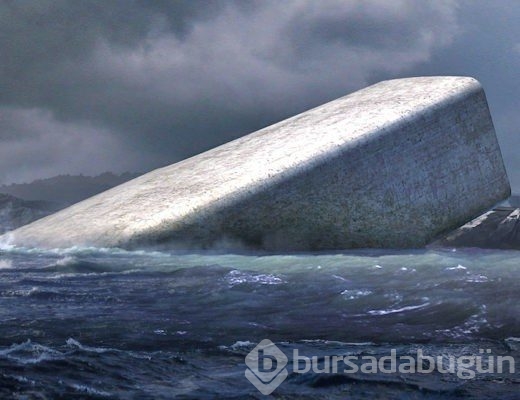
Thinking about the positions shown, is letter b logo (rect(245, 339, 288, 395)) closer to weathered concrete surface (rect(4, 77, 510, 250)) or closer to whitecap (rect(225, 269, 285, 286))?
whitecap (rect(225, 269, 285, 286))

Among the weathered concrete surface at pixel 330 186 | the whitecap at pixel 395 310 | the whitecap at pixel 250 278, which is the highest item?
the weathered concrete surface at pixel 330 186

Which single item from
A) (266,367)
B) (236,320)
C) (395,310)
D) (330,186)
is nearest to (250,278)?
(395,310)

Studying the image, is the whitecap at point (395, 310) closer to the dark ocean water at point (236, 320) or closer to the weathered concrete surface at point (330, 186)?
the dark ocean water at point (236, 320)

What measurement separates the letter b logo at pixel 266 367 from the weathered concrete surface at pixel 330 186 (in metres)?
4.73

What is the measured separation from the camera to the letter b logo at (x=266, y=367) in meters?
3.59

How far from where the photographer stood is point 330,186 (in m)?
9.54

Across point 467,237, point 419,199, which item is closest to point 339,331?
point 419,199

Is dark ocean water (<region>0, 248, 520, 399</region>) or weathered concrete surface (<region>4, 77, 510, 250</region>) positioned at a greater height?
weathered concrete surface (<region>4, 77, 510, 250</region>)

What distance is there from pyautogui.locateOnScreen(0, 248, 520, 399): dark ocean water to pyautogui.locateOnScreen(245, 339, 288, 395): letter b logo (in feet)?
0.14

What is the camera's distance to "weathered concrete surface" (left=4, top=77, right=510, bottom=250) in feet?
30.2

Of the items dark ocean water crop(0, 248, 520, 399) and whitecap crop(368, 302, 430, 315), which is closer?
dark ocean water crop(0, 248, 520, 399)

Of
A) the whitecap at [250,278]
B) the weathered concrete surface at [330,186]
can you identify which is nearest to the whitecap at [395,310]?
the whitecap at [250,278]

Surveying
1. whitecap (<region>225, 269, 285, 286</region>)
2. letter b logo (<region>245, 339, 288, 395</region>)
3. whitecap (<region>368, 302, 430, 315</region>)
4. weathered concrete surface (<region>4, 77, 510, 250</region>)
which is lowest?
letter b logo (<region>245, 339, 288, 395</region>)

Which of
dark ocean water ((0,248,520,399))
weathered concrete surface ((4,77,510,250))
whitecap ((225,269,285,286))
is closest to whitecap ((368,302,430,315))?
dark ocean water ((0,248,520,399))
